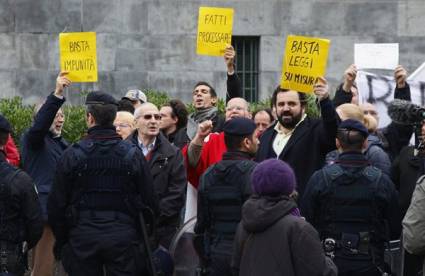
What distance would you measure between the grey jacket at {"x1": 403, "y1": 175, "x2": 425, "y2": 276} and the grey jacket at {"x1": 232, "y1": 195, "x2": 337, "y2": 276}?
100cm

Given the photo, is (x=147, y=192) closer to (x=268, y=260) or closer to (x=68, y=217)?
(x=68, y=217)

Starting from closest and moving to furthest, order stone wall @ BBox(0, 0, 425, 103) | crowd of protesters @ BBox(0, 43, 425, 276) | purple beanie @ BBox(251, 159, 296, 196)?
purple beanie @ BBox(251, 159, 296, 196), crowd of protesters @ BBox(0, 43, 425, 276), stone wall @ BBox(0, 0, 425, 103)

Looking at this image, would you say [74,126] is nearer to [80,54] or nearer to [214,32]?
[214,32]

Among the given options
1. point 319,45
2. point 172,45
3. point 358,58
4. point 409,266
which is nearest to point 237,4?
point 172,45

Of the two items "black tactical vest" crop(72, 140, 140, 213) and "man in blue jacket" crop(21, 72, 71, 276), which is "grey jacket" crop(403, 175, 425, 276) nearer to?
"black tactical vest" crop(72, 140, 140, 213)

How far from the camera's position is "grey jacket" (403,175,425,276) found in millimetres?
8570

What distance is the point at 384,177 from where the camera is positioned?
359 inches

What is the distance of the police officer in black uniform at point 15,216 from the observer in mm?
9469

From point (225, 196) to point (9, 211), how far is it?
1.74m

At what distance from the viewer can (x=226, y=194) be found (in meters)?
9.14

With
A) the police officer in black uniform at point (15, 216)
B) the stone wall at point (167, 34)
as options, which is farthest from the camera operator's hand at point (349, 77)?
the stone wall at point (167, 34)

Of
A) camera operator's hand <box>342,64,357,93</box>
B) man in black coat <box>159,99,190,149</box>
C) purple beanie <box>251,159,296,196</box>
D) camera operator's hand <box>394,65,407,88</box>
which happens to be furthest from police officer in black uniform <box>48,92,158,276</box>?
camera operator's hand <box>394,65,407,88</box>

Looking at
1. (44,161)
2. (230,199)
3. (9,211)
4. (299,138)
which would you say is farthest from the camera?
(44,161)

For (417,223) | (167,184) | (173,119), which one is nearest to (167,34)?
(173,119)
